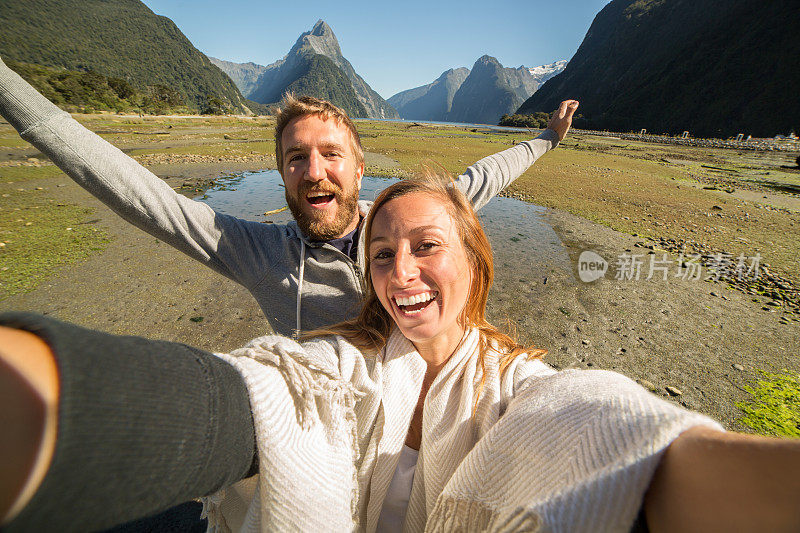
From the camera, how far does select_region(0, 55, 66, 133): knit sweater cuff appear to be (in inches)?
82.7

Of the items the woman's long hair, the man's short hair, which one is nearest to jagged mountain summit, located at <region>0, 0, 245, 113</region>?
the man's short hair

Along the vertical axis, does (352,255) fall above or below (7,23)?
below

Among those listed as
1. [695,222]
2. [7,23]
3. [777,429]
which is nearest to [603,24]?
[695,222]

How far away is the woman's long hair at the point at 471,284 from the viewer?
7.12 ft

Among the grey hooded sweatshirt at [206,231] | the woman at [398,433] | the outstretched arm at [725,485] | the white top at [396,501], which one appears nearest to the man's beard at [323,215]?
the grey hooded sweatshirt at [206,231]

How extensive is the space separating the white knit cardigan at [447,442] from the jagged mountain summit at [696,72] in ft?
289

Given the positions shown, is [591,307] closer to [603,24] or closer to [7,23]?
[7,23]

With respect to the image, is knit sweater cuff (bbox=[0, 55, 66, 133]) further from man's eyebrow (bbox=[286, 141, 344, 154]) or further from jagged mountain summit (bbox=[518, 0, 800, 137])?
jagged mountain summit (bbox=[518, 0, 800, 137])

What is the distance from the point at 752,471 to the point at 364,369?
1.53 m

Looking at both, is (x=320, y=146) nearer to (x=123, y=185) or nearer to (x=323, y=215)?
(x=323, y=215)

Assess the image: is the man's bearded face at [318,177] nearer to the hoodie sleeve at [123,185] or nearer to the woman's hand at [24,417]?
the hoodie sleeve at [123,185]

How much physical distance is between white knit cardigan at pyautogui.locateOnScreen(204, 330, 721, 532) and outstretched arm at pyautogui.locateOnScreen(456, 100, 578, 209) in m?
2.31

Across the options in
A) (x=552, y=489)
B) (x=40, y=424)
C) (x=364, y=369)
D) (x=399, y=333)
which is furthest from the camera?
(x=399, y=333)

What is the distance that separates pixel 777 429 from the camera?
341 cm
